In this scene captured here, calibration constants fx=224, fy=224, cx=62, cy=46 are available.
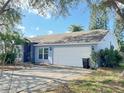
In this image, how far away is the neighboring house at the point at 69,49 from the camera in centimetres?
2369

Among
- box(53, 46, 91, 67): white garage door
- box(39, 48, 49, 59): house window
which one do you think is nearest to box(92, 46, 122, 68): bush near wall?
box(53, 46, 91, 67): white garage door

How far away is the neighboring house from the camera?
23.7 meters

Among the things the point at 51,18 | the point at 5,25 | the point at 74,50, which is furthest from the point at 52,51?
the point at 51,18

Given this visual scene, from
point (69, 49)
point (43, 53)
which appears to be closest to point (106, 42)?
point (69, 49)

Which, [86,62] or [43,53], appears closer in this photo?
[86,62]

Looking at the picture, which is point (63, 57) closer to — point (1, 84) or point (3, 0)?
point (3, 0)

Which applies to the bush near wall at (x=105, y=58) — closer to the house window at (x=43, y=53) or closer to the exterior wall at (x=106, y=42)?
the exterior wall at (x=106, y=42)

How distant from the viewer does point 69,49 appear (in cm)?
2545

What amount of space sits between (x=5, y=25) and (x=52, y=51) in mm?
6671

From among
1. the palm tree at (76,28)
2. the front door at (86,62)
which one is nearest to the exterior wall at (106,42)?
the front door at (86,62)

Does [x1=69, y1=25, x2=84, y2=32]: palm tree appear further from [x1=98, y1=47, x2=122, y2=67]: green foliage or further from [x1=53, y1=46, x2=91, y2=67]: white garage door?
[x1=98, y1=47, x2=122, y2=67]: green foliage

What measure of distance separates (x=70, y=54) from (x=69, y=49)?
23.0 inches

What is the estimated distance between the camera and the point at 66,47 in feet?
84.5

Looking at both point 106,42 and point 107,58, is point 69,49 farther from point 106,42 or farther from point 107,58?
point 107,58
